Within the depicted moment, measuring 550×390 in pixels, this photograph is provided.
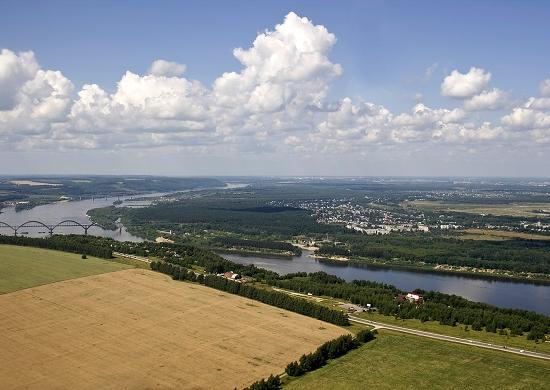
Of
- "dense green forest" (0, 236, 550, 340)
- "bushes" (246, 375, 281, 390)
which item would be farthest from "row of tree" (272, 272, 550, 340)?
"bushes" (246, 375, 281, 390)

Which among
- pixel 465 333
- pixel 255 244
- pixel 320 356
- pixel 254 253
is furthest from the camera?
pixel 255 244

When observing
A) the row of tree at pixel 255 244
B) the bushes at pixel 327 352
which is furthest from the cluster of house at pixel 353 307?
the row of tree at pixel 255 244

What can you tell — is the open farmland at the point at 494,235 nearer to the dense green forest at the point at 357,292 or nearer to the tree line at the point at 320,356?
the dense green forest at the point at 357,292

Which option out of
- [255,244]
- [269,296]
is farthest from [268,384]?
[255,244]

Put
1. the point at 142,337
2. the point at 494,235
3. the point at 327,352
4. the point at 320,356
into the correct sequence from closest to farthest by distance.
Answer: the point at 320,356
the point at 327,352
the point at 142,337
the point at 494,235

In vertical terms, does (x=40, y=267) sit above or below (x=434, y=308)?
above

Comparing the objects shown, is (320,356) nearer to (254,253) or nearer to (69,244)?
(69,244)

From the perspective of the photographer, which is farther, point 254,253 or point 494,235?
point 494,235
